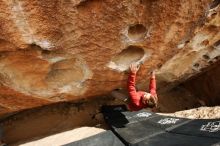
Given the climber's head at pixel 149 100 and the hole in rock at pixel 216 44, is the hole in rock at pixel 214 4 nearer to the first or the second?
the hole in rock at pixel 216 44

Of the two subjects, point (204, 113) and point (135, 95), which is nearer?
point (135, 95)

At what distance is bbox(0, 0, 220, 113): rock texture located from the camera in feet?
7.95

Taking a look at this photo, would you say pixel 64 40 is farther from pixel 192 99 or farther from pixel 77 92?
pixel 192 99

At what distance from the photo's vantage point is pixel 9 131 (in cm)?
341

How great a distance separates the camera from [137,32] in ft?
9.47

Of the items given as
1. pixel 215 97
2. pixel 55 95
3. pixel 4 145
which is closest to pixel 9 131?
pixel 4 145

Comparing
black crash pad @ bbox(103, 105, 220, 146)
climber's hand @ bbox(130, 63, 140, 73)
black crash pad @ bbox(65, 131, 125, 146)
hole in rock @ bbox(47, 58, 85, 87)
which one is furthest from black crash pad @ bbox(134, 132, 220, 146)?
hole in rock @ bbox(47, 58, 85, 87)

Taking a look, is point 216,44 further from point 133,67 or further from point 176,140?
point 176,140

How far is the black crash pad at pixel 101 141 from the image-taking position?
280 cm

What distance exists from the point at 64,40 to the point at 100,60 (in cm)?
43

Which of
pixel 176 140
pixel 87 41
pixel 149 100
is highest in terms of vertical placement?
pixel 87 41

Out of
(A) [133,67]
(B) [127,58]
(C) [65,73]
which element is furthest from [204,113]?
(C) [65,73]

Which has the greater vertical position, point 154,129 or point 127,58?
point 127,58

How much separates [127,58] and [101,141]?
0.79m
